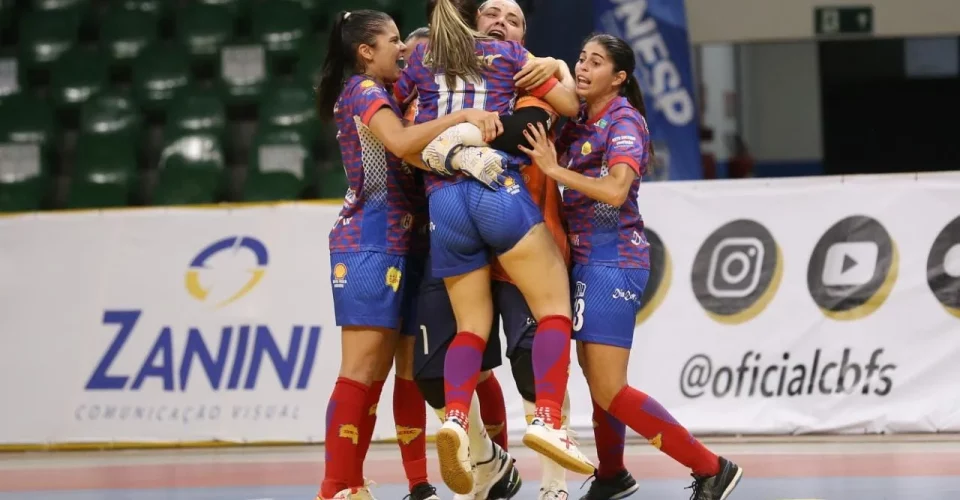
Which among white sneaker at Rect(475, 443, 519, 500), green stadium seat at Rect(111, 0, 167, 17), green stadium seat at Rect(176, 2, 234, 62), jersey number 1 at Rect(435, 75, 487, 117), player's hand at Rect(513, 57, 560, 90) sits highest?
green stadium seat at Rect(111, 0, 167, 17)

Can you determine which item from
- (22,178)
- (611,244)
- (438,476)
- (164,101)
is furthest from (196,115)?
(611,244)

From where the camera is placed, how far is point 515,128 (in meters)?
4.56

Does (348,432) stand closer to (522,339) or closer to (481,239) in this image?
(522,339)

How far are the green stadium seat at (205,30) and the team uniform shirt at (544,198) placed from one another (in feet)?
20.8

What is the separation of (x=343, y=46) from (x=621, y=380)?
1.60 m

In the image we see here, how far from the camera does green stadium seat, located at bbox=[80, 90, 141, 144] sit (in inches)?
395

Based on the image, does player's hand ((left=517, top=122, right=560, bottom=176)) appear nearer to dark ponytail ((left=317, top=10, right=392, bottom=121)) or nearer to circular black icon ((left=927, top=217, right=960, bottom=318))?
dark ponytail ((left=317, top=10, right=392, bottom=121))

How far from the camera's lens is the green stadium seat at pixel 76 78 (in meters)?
10.5

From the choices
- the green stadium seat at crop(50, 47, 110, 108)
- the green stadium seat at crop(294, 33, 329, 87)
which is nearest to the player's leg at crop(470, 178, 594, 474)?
the green stadium seat at crop(294, 33, 329, 87)

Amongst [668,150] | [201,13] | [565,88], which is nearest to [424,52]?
[565,88]

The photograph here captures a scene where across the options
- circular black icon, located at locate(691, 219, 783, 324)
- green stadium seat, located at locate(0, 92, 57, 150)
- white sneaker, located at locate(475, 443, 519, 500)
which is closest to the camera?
white sneaker, located at locate(475, 443, 519, 500)

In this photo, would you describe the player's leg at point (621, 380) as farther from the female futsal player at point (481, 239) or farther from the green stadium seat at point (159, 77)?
the green stadium seat at point (159, 77)

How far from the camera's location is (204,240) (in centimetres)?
775

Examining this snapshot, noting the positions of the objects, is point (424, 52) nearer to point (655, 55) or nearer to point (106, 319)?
point (106, 319)
